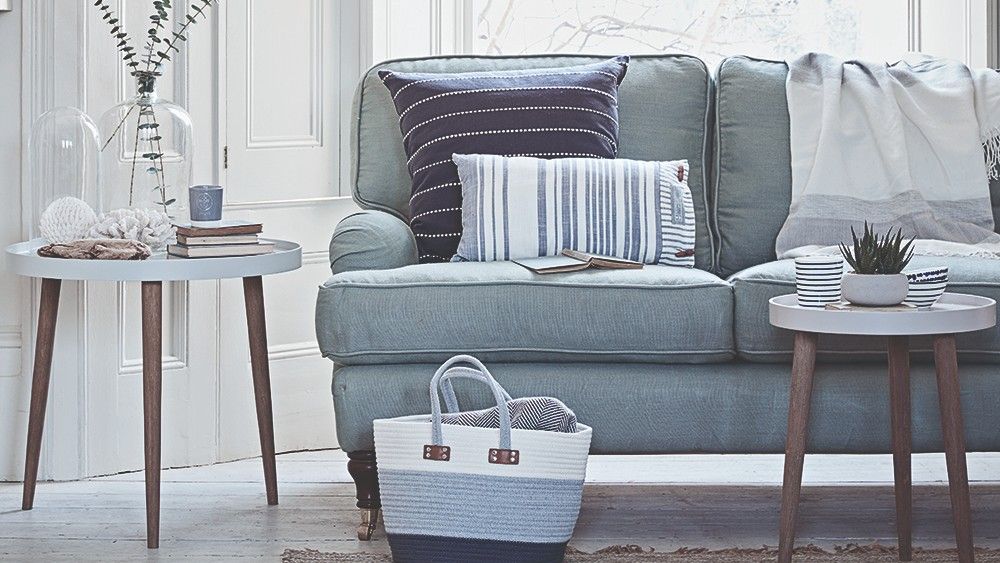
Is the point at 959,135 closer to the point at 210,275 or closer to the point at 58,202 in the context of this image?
the point at 210,275

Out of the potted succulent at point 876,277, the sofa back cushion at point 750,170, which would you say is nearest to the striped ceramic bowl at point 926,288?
the potted succulent at point 876,277

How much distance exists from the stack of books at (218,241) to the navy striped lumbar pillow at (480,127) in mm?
410

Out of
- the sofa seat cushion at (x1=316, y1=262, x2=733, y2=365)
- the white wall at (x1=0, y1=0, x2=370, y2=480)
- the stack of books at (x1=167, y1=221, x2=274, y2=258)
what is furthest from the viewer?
the white wall at (x1=0, y1=0, x2=370, y2=480)

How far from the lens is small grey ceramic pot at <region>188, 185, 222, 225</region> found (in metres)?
2.46

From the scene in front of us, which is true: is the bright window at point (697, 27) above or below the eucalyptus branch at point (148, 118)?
above

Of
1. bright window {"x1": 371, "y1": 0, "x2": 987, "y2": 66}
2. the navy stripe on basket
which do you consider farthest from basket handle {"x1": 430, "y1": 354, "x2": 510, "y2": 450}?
bright window {"x1": 371, "y1": 0, "x2": 987, "y2": 66}

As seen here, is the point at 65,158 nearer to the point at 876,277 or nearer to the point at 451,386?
the point at 451,386

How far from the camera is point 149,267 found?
2.32m

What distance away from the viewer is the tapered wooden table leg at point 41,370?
8.60 feet

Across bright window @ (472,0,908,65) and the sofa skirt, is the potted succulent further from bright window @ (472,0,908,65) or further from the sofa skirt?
bright window @ (472,0,908,65)

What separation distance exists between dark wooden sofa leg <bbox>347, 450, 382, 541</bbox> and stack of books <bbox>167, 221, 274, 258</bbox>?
442 mm

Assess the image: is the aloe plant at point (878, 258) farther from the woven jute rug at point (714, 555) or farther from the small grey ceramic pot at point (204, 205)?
the small grey ceramic pot at point (204, 205)

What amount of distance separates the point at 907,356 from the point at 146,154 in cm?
152

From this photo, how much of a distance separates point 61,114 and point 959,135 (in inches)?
75.3
